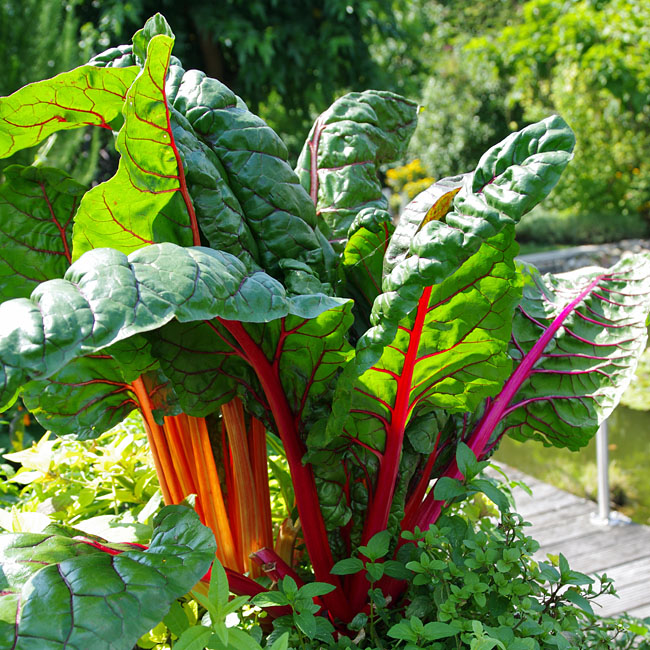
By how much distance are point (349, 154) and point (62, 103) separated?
1.80ft

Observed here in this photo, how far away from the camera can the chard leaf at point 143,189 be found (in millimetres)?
823

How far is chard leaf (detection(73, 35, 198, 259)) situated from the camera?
2.70ft

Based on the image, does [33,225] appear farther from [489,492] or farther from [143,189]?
[489,492]

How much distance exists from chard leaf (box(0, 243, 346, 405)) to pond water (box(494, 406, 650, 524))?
3.26 metres

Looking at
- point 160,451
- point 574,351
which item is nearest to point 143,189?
point 160,451

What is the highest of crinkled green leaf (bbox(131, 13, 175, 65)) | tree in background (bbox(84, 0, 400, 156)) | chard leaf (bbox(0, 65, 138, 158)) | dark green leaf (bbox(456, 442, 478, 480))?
tree in background (bbox(84, 0, 400, 156))

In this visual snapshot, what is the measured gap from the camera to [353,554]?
112cm

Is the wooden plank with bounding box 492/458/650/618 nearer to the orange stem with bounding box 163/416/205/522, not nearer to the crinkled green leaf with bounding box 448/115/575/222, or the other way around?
the orange stem with bounding box 163/416/205/522

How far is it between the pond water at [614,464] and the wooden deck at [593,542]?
0.74 m

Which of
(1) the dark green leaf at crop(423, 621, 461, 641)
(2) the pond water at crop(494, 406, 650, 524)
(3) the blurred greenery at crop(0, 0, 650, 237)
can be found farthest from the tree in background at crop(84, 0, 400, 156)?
(1) the dark green leaf at crop(423, 621, 461, 641)

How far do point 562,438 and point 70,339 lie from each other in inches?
38.9

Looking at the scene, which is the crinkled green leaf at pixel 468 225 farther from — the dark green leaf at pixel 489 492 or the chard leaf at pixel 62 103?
the chard leaf at pixel 62 103

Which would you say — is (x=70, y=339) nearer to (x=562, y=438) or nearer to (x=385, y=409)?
(x=385, y=409)

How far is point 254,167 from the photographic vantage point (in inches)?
39.6
